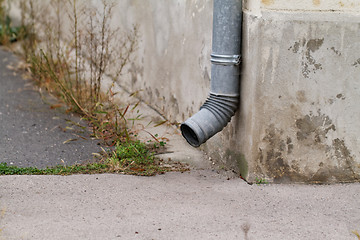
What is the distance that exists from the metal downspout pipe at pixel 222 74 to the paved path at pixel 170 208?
1.36 ft

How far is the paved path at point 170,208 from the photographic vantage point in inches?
130

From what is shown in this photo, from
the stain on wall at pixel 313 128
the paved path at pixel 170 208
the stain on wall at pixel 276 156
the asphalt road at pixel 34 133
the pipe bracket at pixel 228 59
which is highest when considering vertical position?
the pipe bracket at pixel 228 59

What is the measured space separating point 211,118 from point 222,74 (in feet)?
1.05

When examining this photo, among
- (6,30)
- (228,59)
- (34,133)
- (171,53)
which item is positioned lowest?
(34,133)

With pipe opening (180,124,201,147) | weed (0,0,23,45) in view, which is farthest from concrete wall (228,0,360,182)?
weed (0,0,23,45)

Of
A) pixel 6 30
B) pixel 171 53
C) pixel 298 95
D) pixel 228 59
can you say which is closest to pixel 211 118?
pixel 228 59

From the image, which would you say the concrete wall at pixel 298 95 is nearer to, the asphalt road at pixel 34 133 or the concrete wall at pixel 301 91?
the concrete wall at pixel 301 91

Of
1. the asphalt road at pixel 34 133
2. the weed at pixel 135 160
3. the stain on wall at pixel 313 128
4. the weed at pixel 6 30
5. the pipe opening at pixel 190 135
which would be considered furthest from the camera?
the weed at pixel 6 30

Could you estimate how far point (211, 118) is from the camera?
4.03 m

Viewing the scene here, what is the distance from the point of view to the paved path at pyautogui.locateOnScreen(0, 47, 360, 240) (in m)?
3.29

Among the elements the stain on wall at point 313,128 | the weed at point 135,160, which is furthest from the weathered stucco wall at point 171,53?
the stain on wall at point 313,128

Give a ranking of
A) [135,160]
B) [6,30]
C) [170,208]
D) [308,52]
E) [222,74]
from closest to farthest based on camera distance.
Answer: [170,208], [308,52], [222,74], [135,160], [6,30]

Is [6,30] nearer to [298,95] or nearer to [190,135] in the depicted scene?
[190,135]

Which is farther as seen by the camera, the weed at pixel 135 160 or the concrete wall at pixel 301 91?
the weed at pixel 135 160
